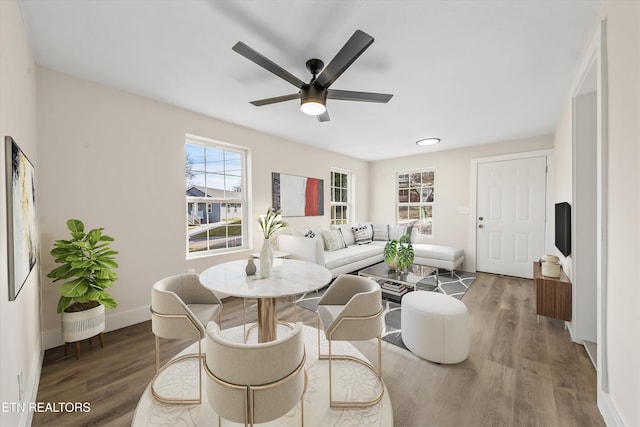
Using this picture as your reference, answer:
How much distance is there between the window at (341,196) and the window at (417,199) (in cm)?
116

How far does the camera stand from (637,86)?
1.15 meters

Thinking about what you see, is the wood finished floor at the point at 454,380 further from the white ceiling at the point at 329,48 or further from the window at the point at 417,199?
the window at the point at 417,199

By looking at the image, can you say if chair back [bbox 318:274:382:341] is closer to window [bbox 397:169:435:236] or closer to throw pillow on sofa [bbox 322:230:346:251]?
throw pillow on sofa [bbox 322:230:346:251]

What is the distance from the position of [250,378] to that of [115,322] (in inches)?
92.8

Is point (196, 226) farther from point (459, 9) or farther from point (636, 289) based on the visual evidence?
point (636, 289)

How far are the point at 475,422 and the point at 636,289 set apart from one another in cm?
105

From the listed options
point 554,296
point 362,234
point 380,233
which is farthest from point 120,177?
point 380,233

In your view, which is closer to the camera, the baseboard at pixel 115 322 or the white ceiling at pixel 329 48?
the white ceiling at pixel 329 48

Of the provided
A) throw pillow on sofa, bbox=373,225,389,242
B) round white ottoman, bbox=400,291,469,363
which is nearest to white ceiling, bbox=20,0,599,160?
round white ottoman, bbox=400,291,469,363

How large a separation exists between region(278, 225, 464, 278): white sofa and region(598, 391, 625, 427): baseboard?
8.40 feet

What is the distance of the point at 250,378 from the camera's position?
3.37 feet

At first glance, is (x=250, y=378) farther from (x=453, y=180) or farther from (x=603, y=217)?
(x=453, y=180)

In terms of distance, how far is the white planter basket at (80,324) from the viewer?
2.05 m

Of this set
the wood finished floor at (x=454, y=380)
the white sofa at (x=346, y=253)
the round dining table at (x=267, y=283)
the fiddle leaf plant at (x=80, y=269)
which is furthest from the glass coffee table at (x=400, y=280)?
the fiddle leaf plant at (x=80, y=269)
